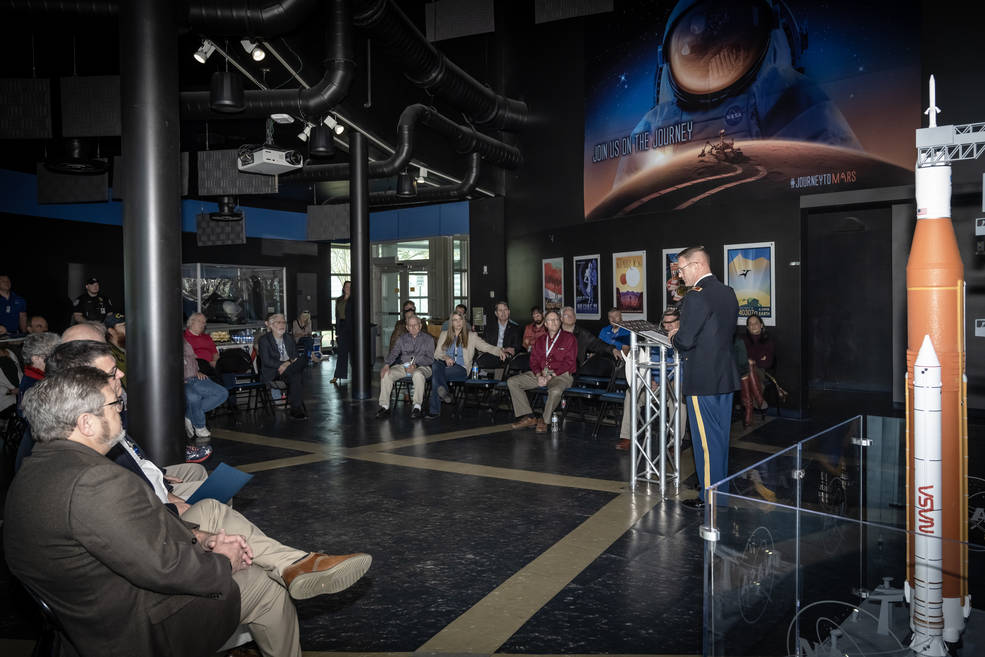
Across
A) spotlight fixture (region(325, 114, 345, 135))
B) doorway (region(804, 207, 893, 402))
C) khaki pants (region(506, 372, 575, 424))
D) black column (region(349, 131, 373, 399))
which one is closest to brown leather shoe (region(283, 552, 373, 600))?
khaki pants (region(506, 372, 575, 424))

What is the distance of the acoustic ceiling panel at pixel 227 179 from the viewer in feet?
29.1

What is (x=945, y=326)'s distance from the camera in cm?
275

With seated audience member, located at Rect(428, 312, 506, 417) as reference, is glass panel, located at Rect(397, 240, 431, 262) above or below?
above

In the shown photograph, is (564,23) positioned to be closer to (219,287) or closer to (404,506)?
(404,506)

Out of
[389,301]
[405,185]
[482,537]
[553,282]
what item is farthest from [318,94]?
[389,301]

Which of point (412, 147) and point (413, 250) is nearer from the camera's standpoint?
point (412, 147)

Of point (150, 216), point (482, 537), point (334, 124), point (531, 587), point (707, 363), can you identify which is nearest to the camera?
point (531, 587)

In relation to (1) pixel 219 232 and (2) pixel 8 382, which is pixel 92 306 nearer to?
(1) pixel 219 232

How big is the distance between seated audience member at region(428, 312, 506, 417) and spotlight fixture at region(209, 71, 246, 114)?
3.67 m

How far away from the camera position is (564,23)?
10.8 metres

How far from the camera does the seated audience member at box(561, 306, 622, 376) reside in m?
8.31

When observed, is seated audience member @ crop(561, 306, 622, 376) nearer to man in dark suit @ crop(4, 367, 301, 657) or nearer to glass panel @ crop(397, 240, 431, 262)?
man in dark suit @ crop(4, 367, 301, 657)

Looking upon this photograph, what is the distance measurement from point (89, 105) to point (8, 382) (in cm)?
309

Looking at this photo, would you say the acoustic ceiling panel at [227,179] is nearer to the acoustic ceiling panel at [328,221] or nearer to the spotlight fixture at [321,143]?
the spotlight fixture at [321,143]
